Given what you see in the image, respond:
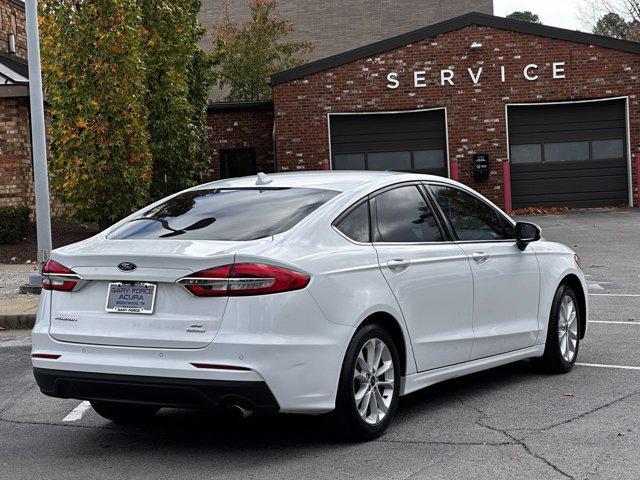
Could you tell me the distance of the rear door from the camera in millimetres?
6160

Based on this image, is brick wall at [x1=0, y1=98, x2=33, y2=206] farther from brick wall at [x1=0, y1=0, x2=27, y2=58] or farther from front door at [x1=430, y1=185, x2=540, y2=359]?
front door at [x1=430, y1=185, x2=540, y2=359]

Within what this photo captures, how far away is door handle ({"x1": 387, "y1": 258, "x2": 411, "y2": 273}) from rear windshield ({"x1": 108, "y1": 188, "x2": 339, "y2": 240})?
55 cm

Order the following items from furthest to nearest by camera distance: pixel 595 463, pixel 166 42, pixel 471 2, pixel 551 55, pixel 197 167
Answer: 1. pixel 471 2
2. pixel 551 55
3. pixel 197 167
4. pixel 166 42
5. pixel 595 463

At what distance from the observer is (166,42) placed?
22844 mm

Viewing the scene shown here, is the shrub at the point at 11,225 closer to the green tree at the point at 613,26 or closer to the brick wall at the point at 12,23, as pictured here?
the brick wall at the point at 12,23

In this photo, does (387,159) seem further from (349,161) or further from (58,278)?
(58,278)

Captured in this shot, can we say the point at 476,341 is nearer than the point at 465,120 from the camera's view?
Yes

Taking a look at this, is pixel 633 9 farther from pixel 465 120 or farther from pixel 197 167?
pixel 197 167

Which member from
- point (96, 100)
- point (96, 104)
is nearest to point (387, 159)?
point (96, 100)

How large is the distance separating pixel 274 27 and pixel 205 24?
12.4 meters

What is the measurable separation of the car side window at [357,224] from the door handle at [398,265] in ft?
0.65

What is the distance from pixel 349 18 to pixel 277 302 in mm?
47626

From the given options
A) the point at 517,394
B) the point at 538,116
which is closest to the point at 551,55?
the point at 538,116

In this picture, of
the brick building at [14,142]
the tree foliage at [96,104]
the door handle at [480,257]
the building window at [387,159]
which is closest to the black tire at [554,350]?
the door handle at [480,257]
